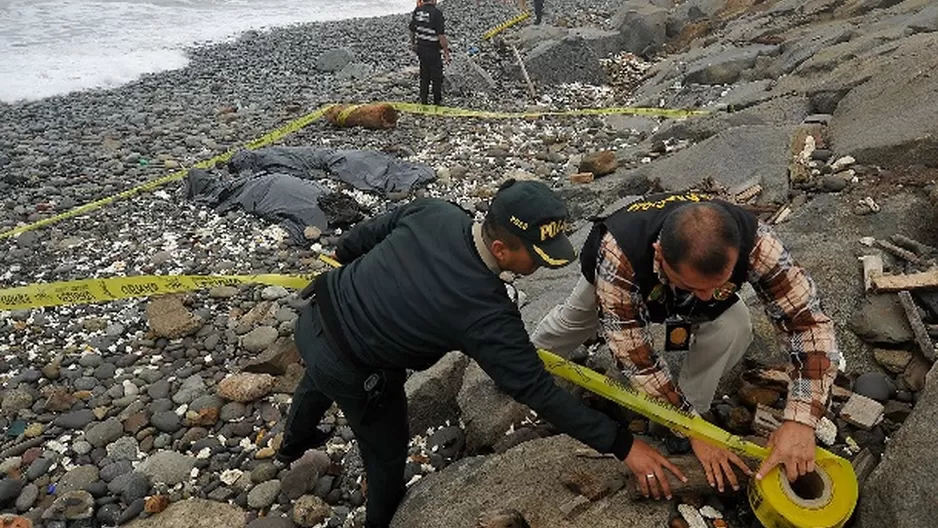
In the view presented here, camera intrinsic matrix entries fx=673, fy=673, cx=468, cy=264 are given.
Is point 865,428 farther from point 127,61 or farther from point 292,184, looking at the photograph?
point 127,61

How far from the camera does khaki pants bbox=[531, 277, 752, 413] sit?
313 centimetres

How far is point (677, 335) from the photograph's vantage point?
3078 millimetres

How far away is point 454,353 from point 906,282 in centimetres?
278

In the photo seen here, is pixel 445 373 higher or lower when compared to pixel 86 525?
higher

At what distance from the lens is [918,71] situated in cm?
661

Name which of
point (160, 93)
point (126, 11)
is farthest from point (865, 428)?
point (126, 11)

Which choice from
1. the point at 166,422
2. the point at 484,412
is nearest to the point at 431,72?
the point at 166,422

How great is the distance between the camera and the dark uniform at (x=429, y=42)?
11.1 m

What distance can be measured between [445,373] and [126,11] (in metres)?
25.9

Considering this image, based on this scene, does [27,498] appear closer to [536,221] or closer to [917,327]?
[536,221]

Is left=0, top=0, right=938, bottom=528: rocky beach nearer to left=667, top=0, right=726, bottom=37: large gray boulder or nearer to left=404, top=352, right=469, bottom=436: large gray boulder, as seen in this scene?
left=404, top=352, right=469, bottom=436: large gray boulder

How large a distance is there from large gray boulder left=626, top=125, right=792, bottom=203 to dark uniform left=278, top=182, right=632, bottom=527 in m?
3.89

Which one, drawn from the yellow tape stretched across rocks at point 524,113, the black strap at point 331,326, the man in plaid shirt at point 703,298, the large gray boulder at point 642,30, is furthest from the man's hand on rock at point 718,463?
the large gray boulder at point 642,30

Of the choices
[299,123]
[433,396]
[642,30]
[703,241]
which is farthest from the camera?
[642,30]
